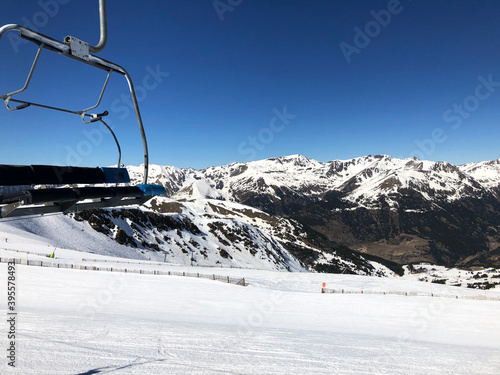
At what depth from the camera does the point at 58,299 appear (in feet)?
61.0

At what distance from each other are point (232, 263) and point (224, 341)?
118m

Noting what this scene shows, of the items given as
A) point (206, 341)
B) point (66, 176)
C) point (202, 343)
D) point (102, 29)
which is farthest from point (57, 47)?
point (206, 341)

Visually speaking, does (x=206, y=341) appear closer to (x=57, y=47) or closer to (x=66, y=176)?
(x=66, y=176)

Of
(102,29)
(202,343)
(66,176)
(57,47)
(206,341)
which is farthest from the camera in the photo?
(206,341)

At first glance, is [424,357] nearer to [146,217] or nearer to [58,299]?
[58,299]

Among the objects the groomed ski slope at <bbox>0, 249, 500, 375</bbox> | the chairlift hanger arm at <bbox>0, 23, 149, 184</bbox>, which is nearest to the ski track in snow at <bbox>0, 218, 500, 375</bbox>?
the groomed ski slope at <bbox>0, 249, 500, 375</bbox>

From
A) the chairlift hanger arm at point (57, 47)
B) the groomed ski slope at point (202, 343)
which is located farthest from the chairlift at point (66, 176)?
the groomed ski slope at point (202, 343)

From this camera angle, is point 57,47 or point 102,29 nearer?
point 102,29

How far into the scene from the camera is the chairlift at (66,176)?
393cm

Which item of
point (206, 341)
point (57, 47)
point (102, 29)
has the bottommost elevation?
point (206, 341)

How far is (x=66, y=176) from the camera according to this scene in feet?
17.9

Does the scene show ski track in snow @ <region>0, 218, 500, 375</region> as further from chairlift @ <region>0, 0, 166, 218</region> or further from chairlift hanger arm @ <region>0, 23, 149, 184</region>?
chairlift hanger arm @ <region>0, 23, 149, 184</region>

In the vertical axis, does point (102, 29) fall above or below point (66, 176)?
above

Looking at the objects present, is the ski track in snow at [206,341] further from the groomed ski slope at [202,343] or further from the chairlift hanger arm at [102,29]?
the chairlift hanger arm at [102,29]
